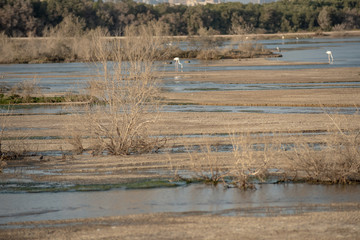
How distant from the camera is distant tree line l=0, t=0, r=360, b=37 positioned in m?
109

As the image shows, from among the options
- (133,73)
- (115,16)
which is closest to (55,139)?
(133,73)

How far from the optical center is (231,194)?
1397 cm

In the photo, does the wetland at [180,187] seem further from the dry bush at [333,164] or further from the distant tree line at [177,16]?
the distant tree line at [177,16]

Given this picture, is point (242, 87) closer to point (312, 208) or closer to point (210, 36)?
point (312, 208)

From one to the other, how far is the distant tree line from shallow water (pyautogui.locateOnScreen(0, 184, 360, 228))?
306 ft

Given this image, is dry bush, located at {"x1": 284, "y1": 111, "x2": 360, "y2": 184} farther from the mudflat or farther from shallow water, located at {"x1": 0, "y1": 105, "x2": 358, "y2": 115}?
shallow water, located at {"x1": 0, "y1": 105, "x2": 358, "y2": 115}

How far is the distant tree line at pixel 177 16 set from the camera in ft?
358

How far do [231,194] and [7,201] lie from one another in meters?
5.19

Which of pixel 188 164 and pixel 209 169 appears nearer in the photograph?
pixel 209 169

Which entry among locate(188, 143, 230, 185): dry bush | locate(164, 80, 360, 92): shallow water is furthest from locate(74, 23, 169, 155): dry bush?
locate(164, 80, 360, 92): shallow water

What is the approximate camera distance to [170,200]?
13.7m

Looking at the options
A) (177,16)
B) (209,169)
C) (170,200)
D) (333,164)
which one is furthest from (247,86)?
(177,16)

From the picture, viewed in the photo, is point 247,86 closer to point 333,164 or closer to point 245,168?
point 333,164

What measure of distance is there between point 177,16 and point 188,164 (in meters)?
118
